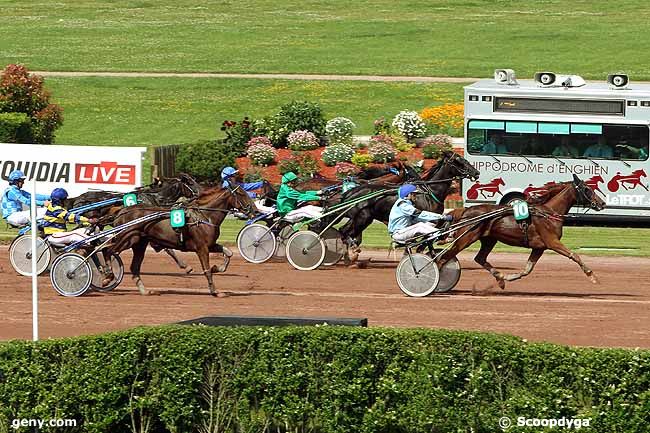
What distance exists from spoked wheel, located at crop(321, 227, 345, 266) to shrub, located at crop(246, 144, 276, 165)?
36.1ft

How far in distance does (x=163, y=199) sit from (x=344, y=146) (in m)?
11.0

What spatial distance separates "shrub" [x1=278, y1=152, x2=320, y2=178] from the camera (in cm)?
3247

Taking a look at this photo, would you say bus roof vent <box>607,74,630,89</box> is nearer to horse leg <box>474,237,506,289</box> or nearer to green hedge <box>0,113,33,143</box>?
horse leg <box>474,237,506,289</box>

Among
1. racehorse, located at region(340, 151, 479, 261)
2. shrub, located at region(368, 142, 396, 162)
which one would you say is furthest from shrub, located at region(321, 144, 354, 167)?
racehorse, located at region(340, 151, 479, 261)

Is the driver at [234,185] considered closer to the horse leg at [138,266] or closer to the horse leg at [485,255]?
the horse leg at [138,266]

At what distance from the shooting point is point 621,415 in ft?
38.3

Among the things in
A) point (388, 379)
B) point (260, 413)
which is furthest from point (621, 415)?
point (260, 413)

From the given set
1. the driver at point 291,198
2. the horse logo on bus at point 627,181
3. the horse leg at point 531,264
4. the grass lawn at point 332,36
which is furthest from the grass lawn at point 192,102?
the horse leg at point 531,264

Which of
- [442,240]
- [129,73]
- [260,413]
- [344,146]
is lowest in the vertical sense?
[260,413]

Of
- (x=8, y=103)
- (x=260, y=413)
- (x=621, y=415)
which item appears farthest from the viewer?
(x=8, y=103)

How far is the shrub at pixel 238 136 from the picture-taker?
3447 centimetres

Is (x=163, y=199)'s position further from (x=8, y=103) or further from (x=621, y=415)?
(x=8, y=103)

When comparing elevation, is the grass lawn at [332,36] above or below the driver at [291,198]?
above

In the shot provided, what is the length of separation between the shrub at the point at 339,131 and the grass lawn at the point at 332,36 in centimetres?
1181
